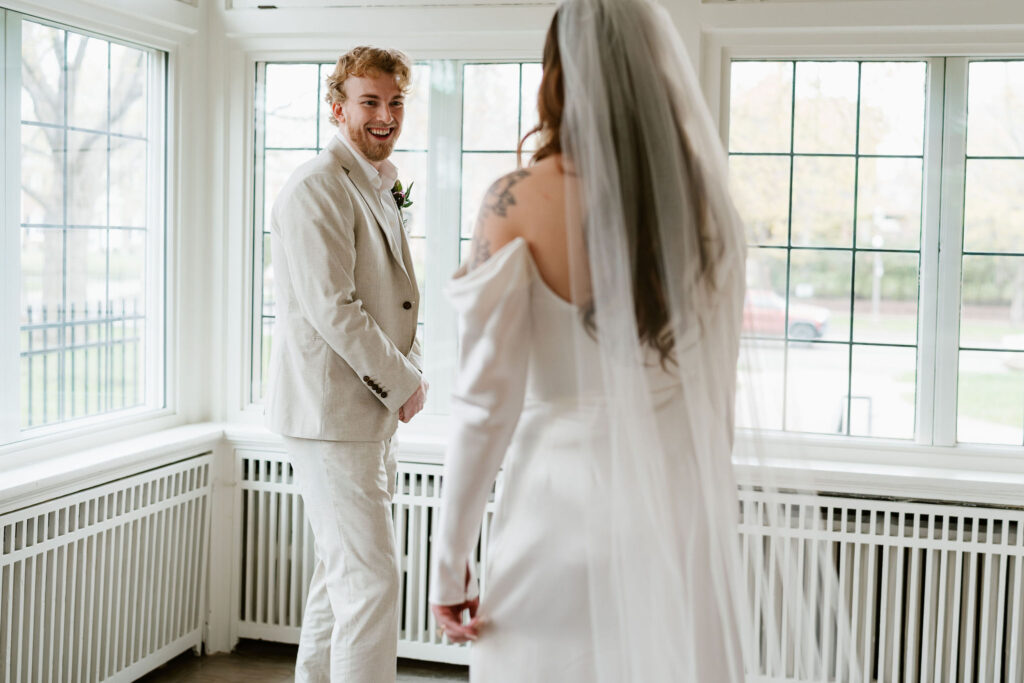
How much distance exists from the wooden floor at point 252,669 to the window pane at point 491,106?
1.80 m

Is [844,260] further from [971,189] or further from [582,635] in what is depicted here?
[582,635]

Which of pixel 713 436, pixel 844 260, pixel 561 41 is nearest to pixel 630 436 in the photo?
pixel 713 436

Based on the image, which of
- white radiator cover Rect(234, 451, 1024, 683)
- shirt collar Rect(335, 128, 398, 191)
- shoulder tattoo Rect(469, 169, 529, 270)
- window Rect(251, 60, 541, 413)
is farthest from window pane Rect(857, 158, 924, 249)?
shoulder tattoo Rect(469, 169, 529, 270)

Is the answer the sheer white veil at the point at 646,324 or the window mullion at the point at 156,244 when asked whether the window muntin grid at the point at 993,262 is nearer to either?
the sheer white veil at the point at 646,324

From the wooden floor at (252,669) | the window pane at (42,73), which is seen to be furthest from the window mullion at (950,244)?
the window pane at (42,73)

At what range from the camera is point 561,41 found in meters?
1.59

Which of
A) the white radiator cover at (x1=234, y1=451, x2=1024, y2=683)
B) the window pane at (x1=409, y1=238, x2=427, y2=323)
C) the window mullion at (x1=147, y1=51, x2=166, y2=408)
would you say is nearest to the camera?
the white radiator cover at (x1=234, y1=451, x2=1024, y2=683)

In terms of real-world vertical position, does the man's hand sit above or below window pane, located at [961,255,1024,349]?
below

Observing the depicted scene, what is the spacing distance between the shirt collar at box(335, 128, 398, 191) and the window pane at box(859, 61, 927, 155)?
158cm

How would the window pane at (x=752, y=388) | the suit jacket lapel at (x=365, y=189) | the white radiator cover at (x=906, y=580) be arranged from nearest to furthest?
1. the window pane at (x=752, y=388)
2. the suit jacket lapel at (x=365, y=189)
3. the white radiator cover at (x=906, y=580)

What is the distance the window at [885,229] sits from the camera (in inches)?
131

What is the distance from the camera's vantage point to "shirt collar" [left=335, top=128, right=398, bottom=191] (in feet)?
8.95

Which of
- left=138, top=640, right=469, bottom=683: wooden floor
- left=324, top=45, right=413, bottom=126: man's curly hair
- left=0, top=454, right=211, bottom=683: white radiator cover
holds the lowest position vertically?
left=138, top=640, right=469, bottom=683: wooden floor

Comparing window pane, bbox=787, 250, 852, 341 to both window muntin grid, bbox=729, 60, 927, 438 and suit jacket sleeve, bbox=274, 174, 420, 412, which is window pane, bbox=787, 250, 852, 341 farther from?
suit jacket sleeve, bbox=274, 174, 420, 412
